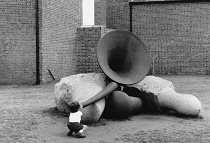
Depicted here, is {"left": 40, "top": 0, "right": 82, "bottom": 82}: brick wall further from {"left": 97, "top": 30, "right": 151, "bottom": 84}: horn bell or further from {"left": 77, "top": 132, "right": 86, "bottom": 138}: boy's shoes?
{"left": 77, "top": 132, "right": 86, "bottom": 138}: boy's shoes

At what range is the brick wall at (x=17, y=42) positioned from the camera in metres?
15.9

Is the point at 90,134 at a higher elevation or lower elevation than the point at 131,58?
lower

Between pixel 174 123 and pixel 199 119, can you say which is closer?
pixel 174 123

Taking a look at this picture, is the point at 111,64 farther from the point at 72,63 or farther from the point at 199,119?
the point at 72,63

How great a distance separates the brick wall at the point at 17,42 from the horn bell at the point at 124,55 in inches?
347

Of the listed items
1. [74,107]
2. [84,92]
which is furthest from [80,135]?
[84,92]

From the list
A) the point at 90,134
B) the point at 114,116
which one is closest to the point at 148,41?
the point at 114,116

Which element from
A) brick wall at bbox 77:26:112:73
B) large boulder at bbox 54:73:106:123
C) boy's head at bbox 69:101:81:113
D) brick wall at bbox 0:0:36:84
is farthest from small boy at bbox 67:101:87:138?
brick wall at bbox 77:26:112:73

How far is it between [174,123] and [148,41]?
13.6 meters

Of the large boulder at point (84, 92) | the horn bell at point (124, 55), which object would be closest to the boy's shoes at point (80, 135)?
the large boulder at point (84, 92)

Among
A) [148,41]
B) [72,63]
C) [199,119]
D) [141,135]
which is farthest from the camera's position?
[148,41]

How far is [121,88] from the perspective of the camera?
25.0ft

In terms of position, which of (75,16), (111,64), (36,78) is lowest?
(36,78)

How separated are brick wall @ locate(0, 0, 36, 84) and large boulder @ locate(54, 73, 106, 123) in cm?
866
